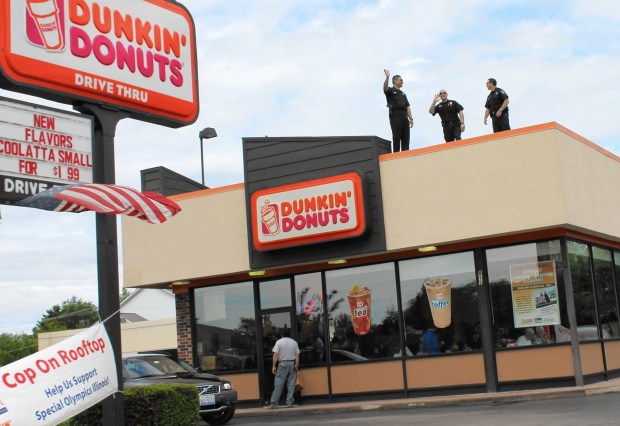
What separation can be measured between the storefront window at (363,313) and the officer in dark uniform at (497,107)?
396cm

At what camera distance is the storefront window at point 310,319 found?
21141 millimetres

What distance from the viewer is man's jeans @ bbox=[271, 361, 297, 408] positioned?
20172 mm

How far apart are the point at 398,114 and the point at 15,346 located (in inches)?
1920

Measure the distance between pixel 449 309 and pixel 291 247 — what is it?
3.88 meters

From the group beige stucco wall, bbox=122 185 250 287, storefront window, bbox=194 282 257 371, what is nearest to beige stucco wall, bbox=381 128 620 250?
beige stucco wall, bbox=122 185 250 287

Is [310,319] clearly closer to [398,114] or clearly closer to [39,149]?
[398,114]

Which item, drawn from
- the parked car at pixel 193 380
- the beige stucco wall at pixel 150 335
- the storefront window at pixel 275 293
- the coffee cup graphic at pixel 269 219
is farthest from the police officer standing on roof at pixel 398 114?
the beige stucco wall at pixel 150 335

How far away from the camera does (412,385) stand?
19.6m

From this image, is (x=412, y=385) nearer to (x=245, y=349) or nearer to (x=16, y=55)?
(x=245, y=349)

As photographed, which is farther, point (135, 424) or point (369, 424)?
point (369, 424)

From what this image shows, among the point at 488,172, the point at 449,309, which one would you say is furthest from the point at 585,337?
the point at 488,172

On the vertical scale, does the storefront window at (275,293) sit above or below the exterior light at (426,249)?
below

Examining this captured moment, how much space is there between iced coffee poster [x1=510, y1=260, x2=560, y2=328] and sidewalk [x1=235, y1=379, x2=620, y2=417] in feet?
4.86

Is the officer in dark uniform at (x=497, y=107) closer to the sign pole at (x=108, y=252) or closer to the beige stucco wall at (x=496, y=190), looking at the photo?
the beige stucco wall at (x=496, y=190)
